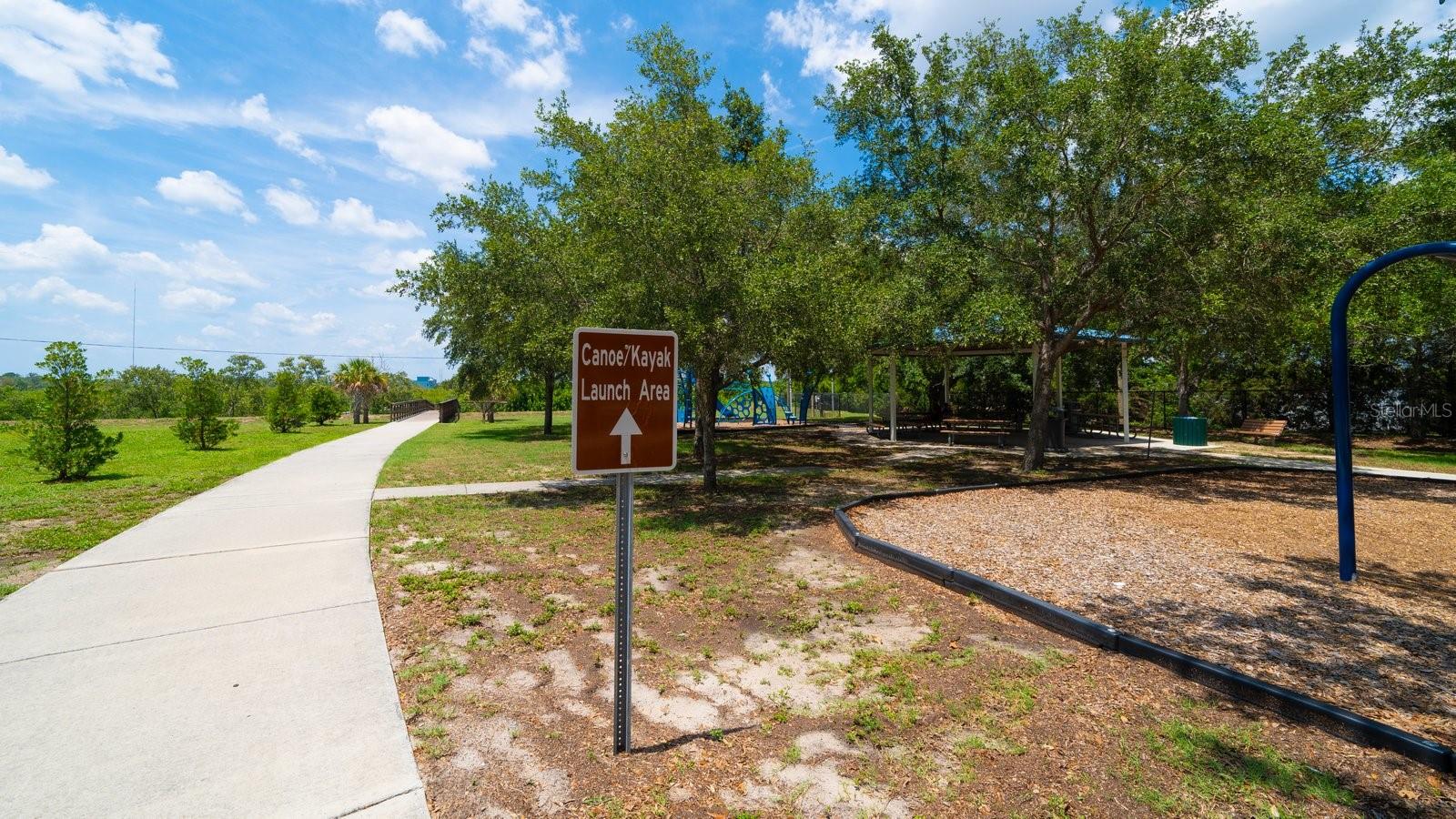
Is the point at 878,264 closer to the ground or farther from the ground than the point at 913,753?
farther from the ground

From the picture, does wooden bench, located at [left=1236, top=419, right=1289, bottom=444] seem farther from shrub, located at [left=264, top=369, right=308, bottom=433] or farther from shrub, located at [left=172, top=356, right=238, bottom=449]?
shrub, located at [left=264, top=369, right=308, bottom=433]

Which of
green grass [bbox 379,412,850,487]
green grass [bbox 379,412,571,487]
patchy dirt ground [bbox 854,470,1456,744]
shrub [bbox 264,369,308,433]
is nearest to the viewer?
patchy dirt ground [bbox 854,470,1456,744]

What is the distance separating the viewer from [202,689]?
11.0 ft

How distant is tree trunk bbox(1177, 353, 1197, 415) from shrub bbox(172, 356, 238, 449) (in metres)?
29.4

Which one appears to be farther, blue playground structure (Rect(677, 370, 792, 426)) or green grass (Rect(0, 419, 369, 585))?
blue playground structure (Rect(677, 370, 792, 426))

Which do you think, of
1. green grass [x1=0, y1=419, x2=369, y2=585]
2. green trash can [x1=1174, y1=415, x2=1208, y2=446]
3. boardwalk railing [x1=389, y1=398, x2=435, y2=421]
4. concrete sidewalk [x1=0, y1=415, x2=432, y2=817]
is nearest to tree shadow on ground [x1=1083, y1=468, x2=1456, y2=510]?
green trash can [x1=1174, y1=415, x2=1208, y2=446]

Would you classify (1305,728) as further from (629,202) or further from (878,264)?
(878,264)

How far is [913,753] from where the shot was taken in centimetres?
282

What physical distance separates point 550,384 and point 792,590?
19.0 meters

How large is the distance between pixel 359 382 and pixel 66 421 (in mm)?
25515

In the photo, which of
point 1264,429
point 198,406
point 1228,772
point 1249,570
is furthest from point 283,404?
point 1264,429

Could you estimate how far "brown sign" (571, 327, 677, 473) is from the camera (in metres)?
2.64

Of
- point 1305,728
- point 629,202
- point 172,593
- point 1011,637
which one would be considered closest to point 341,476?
point 172,593

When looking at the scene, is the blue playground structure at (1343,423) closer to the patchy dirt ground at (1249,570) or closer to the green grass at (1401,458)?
the patchy dirt ground at (1249,570)
